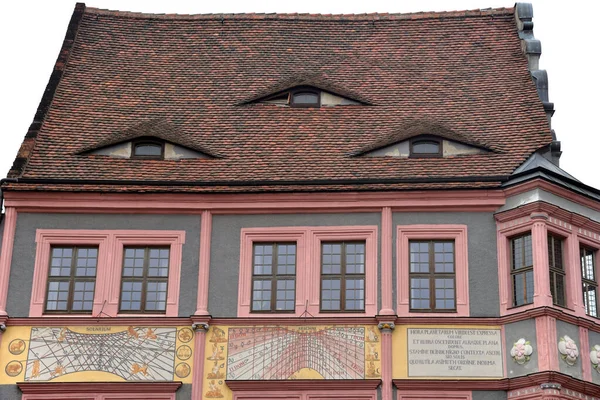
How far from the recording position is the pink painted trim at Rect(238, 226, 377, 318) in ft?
90.3

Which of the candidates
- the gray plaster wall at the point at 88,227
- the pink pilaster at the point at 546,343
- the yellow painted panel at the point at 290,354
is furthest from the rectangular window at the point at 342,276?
the pink pilaster at the point at 546,343

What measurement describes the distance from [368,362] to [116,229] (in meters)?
6.28

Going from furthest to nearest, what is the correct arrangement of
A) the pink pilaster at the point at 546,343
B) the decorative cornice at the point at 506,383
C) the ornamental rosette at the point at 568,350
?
the ornamental rosette at the point at 568,350 → the pink pilaster at the point at 546,343 → the decorative cornice at the point at 506,383

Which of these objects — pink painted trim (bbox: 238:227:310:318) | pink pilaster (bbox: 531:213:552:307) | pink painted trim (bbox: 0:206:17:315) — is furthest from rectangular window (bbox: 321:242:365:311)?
pink painted trim (bbox: 0:206:17:315)

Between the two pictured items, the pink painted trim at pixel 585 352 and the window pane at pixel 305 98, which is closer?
the pink painted trim at pixel 585 352

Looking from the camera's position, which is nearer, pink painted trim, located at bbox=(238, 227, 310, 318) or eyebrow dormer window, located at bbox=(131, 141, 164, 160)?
pink painted trim, located at bbox=(238, 227, 310, 318)

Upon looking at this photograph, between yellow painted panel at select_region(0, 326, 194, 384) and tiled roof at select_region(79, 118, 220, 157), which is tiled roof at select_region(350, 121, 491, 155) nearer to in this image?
tiled roof at select_region(79, 118, 220, 157)

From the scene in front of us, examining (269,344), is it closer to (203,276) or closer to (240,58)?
(203,276)

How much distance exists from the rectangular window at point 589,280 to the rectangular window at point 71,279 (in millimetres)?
10427

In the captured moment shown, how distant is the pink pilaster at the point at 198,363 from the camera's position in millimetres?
26797

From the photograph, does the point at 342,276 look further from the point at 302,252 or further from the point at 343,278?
the point at 302,252

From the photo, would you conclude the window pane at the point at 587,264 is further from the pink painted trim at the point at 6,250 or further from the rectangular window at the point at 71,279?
the pink painted trim at the point at 6,250

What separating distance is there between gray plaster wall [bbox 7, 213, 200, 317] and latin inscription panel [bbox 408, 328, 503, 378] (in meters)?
4.79

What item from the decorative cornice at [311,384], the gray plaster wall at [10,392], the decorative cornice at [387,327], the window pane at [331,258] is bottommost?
the gray plaster wall at [10,392]
